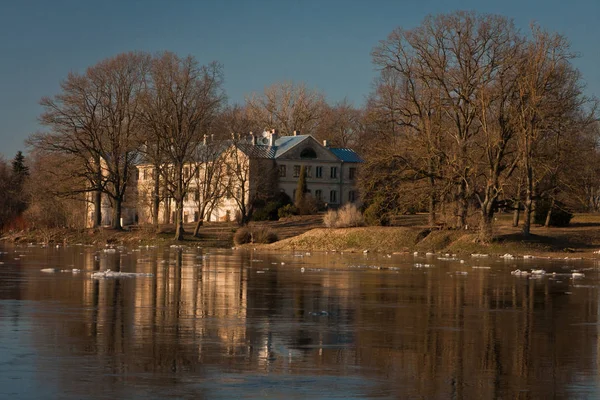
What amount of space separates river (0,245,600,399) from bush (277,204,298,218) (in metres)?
60.7

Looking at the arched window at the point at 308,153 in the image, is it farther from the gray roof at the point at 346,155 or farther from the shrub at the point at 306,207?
the shrub at the point at 306,207

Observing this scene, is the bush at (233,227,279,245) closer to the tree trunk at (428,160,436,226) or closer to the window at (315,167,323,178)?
the tree trunk at (428,160,436,226)

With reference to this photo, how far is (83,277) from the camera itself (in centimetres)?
2994

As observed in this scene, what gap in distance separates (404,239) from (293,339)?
43.8 meters

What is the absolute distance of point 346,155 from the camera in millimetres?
117125

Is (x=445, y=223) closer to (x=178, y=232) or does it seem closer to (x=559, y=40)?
(x=559, y=40)

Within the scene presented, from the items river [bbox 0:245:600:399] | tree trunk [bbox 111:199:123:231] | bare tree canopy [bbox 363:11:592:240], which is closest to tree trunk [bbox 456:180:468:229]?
bare tree canopy [bbox 363:11:592:240]

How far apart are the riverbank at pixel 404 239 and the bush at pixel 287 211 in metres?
9.98

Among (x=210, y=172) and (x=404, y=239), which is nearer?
(x=404, y=239)

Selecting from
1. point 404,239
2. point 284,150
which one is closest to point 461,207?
point 404,239

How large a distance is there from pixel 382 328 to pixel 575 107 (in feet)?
145

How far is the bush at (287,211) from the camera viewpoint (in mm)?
90438

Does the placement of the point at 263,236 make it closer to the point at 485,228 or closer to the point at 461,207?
the point at 461,207

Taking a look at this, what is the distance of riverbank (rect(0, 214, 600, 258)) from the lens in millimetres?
54325
